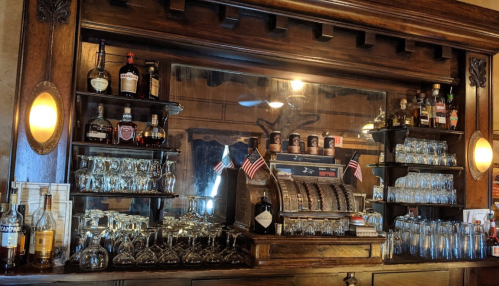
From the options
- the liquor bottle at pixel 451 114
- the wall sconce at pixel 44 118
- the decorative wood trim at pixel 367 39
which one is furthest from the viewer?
the liquor bottle at pixel 451 114

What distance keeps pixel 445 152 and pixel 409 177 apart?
1.68ft

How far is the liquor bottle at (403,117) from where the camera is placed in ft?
12.8

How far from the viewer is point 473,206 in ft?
13.0

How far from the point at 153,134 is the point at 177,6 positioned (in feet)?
3.14

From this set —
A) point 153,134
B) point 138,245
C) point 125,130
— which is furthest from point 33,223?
point 153,134

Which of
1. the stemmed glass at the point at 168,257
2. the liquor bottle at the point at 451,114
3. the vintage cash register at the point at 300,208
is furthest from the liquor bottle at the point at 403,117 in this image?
the stemmed glass at the point at 168,257

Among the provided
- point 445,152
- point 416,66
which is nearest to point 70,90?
point 416,66

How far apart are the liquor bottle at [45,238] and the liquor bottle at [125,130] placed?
0.64 meters

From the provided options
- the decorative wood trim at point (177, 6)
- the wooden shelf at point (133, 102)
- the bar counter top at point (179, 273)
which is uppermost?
the decorative wood trim at point (177, 6)

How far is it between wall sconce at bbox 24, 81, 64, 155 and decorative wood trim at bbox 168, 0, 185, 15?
3.27 ft

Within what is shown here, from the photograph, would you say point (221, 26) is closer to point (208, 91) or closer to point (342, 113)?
point (208, 91)

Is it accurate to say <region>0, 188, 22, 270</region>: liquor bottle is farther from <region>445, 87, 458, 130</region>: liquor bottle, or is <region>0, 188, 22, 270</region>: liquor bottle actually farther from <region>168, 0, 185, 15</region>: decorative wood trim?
<region>445, 87, 458, 130</region>: liquor bottle

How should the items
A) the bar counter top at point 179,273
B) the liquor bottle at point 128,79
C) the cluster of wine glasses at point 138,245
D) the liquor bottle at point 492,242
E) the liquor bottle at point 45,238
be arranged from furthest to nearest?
the liquor bottle at point 492,242
the liquor bottle at point 128,79
the cluster of wine glasses at point 138,245
the liquor bottle at point 45,238
the bar counter top at point 179,273

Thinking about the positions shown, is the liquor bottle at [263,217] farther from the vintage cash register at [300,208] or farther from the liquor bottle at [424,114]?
the liquor bottle at [424,114]
